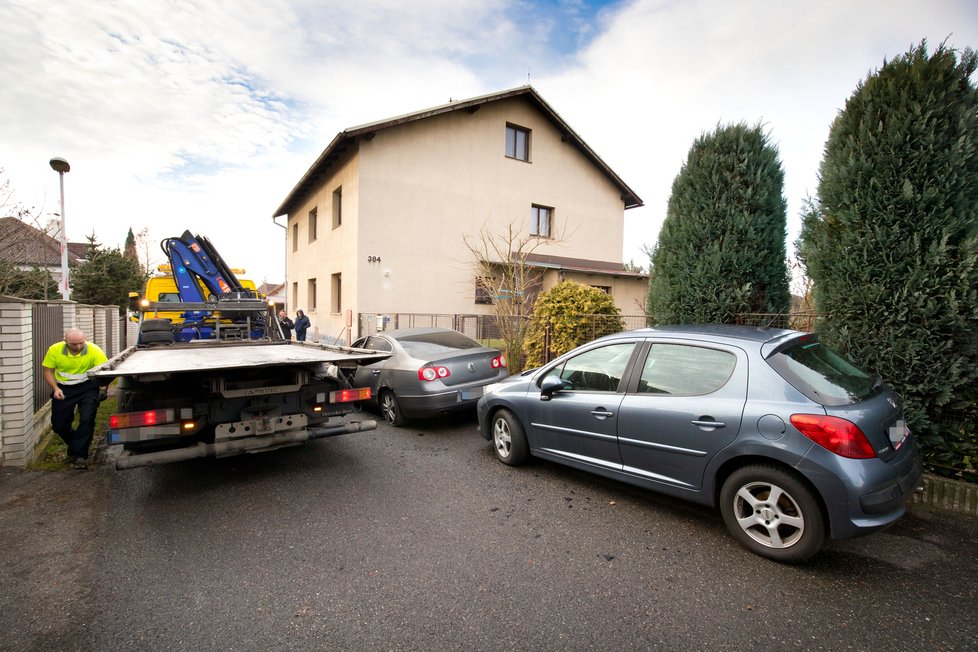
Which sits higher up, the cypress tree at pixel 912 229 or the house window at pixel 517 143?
the house window at pixel 517 143

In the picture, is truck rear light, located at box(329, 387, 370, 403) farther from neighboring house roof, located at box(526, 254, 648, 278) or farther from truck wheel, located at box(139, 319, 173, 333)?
neighboring house roof, located at box(526, 254, 648, 278)

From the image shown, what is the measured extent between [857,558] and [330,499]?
3983 millimetres

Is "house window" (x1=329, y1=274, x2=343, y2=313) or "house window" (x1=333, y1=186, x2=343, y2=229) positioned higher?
"house window" (x1=333, y1=186, x2=343, y2=229)

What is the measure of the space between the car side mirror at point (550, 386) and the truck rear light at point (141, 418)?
326cm

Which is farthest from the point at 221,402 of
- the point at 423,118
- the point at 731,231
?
the point at 423,118

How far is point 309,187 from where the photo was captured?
780 inches

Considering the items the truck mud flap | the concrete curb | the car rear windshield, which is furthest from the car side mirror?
the concrete curb

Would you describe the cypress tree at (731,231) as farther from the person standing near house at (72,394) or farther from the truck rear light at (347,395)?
the person standing near house at (72,394)

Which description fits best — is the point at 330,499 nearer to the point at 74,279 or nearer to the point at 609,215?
the point at 609,215

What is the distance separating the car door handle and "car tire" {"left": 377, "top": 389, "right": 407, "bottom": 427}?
421cm

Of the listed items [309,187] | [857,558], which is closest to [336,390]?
[857,558]

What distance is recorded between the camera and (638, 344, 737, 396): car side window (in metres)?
3.36

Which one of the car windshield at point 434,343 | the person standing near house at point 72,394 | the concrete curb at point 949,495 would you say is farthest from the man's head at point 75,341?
the concrete curb at point 949,495

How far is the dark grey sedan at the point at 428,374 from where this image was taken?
622 cm
